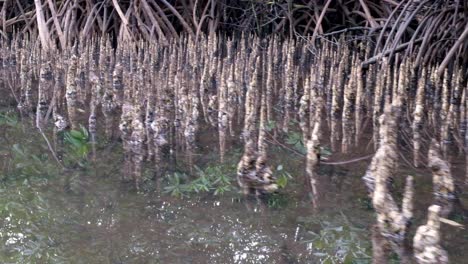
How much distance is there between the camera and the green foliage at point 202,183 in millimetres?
2271

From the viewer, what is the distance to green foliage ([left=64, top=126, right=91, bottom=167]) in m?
2.54

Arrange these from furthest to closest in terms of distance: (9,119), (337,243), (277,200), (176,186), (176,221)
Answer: (9,119) < (176,186) < (277,200) < (176,221) < (337,243)

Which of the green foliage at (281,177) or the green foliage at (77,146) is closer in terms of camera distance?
the green foliage at (281,177)

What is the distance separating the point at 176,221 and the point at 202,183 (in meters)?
0.32

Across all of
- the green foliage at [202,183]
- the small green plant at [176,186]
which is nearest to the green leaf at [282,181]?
the green foliage at [202,183]

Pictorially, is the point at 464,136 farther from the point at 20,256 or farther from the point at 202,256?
the point at 20,256

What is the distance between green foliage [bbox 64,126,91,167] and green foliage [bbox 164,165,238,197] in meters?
0.37

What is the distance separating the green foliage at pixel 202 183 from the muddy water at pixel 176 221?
32 millimetres

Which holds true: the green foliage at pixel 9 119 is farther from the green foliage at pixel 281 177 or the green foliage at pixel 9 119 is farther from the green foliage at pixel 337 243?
the green foliage at pixel 337 243

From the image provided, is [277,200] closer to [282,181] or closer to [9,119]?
[282,181]

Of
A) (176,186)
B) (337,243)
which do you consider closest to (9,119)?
(176,186)

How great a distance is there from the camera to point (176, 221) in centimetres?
203

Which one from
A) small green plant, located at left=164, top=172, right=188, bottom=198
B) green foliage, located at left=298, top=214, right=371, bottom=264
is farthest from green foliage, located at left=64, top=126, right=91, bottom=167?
green foliage, located at left=298, top=214, right=371, bottom=264

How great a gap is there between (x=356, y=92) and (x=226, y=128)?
826 millimetres
